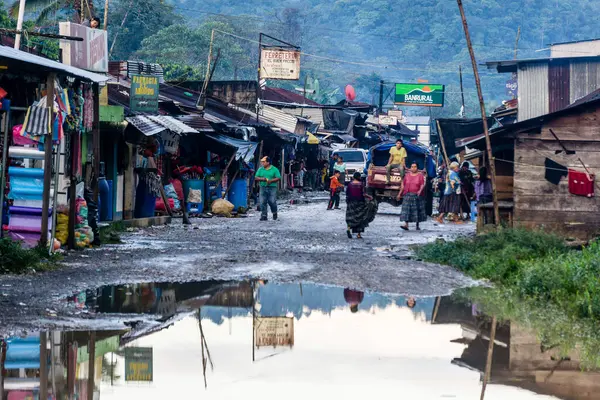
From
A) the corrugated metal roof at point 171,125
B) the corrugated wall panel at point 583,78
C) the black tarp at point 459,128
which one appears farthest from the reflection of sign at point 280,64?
the corrugated metal roof at point 171,125

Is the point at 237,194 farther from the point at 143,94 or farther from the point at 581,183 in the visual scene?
the point at 581,183

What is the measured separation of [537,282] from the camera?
496 inches

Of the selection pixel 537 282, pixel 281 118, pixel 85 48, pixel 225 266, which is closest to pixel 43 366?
pixel 537 282

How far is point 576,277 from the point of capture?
12.2 m

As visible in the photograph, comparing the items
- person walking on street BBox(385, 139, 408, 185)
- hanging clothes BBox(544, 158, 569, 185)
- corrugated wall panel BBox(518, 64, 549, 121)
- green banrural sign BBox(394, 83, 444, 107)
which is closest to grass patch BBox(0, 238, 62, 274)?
hanging clothes BBox(544, 158, 569, 185)

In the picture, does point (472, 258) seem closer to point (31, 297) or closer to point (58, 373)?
point (31, 297)

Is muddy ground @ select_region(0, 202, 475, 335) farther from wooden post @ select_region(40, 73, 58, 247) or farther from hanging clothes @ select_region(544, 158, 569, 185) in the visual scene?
hanging clothes @ select_region(544, 158, 569, 185)

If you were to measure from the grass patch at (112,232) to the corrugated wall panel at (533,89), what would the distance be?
512 inches

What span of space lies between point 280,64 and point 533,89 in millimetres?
16694

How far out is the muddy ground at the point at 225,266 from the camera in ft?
35.4

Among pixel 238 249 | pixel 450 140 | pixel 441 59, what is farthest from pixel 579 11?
pixel 238 249

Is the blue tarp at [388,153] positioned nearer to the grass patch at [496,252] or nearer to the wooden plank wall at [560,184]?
the wooden plank wall at [560,184]

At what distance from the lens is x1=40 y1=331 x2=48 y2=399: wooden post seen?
6953 millimetres

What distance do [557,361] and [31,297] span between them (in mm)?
5592
